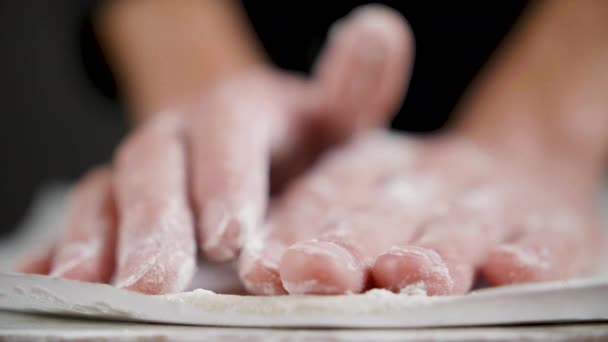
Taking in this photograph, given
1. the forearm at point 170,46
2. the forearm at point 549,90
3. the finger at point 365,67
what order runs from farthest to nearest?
the forearm at point 170,46 < the forearm at point 549,90 < the finger at point 365,67

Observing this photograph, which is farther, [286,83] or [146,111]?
[146,111]

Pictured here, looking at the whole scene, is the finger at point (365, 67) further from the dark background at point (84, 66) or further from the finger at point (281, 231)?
the dark background at point (84, 66)

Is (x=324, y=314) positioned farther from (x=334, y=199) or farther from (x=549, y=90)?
(x=549, y=90)

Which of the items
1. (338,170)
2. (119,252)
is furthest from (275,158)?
(119,252)

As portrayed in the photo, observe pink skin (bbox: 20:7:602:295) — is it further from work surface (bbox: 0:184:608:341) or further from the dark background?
the dark background

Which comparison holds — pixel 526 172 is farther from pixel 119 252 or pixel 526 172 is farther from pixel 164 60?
pixel 164 60

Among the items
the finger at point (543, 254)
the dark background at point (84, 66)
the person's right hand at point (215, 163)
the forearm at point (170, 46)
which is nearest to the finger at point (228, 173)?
the person's right hand at point (215, 163)

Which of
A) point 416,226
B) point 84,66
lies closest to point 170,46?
point 84,66
